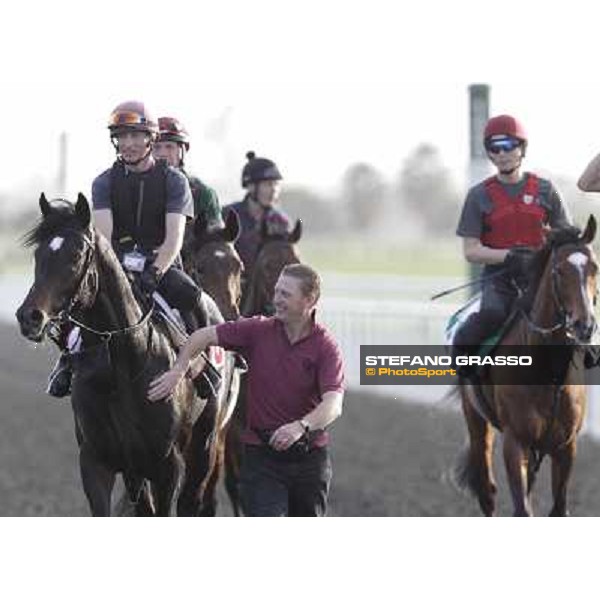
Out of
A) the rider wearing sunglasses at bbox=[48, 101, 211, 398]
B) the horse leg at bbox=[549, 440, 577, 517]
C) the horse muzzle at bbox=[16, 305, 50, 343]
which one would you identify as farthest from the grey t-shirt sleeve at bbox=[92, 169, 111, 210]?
the horse leg at bbox=[549, 440, 577, 517]

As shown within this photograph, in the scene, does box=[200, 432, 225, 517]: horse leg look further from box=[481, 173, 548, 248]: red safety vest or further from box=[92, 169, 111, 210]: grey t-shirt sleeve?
box=[481, 173, 548, 248]: red safety vest

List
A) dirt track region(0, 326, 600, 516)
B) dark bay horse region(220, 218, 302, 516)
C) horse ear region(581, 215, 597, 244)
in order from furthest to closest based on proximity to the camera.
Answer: dirt track region(0, 326, 600, 516) → dark bay horse region(220, 218, 302, 516) → horse ear region(581, 215, 597, 244)

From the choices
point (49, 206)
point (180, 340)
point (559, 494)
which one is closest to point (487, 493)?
point (559, 494)

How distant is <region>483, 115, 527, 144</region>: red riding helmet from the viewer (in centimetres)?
858

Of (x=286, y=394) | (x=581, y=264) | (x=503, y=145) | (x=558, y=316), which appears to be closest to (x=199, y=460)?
(x=286, y=394)

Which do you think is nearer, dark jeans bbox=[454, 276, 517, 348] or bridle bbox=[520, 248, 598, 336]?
bridle bbox=[520, 248, 598, 336]

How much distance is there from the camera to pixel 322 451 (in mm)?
6809

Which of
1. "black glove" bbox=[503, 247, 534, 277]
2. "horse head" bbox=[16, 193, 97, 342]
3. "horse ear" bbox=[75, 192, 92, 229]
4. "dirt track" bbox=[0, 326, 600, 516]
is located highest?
"horse ear" bbox=[75, 192, 92, 229]

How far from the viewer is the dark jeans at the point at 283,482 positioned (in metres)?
6.76

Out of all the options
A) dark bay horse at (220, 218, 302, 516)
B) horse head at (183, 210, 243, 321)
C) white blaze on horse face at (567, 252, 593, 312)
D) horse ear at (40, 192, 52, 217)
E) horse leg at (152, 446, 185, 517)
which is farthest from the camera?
dark bay horse at (220, 218, 302, 516)

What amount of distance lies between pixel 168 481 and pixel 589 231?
2.64m

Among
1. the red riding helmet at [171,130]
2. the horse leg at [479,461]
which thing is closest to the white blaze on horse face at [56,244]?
the red riding helmet at [171,130]

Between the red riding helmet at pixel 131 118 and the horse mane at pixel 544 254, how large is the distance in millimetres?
2390
